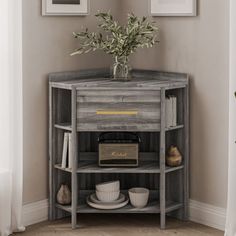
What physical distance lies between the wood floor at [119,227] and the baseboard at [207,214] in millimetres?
46

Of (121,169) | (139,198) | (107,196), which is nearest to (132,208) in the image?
(139,198)

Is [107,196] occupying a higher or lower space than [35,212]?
higher

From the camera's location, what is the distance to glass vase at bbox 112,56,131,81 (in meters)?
4.38

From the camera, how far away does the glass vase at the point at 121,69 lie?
4.38 metres

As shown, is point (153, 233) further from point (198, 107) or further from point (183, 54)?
point (183, 54)

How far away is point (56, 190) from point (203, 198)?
978mm

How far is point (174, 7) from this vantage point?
4.37 meters

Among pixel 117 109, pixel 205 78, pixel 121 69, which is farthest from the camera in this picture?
pixel 121 69

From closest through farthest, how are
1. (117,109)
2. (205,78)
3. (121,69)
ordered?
(117,109), (205,78), (121,69)

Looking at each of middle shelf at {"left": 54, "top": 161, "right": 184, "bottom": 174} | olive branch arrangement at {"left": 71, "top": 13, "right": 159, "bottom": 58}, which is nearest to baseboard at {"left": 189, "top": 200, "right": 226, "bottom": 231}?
middle shelf at {"left": 54, "top": 161, "right": 184, "bottom": 174}

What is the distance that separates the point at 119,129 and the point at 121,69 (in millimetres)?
440

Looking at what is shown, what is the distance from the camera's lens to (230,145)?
4.02 m

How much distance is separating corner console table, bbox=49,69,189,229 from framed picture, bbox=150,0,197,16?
399 millimetres

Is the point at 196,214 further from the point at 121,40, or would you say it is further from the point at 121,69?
the point at 121,40
